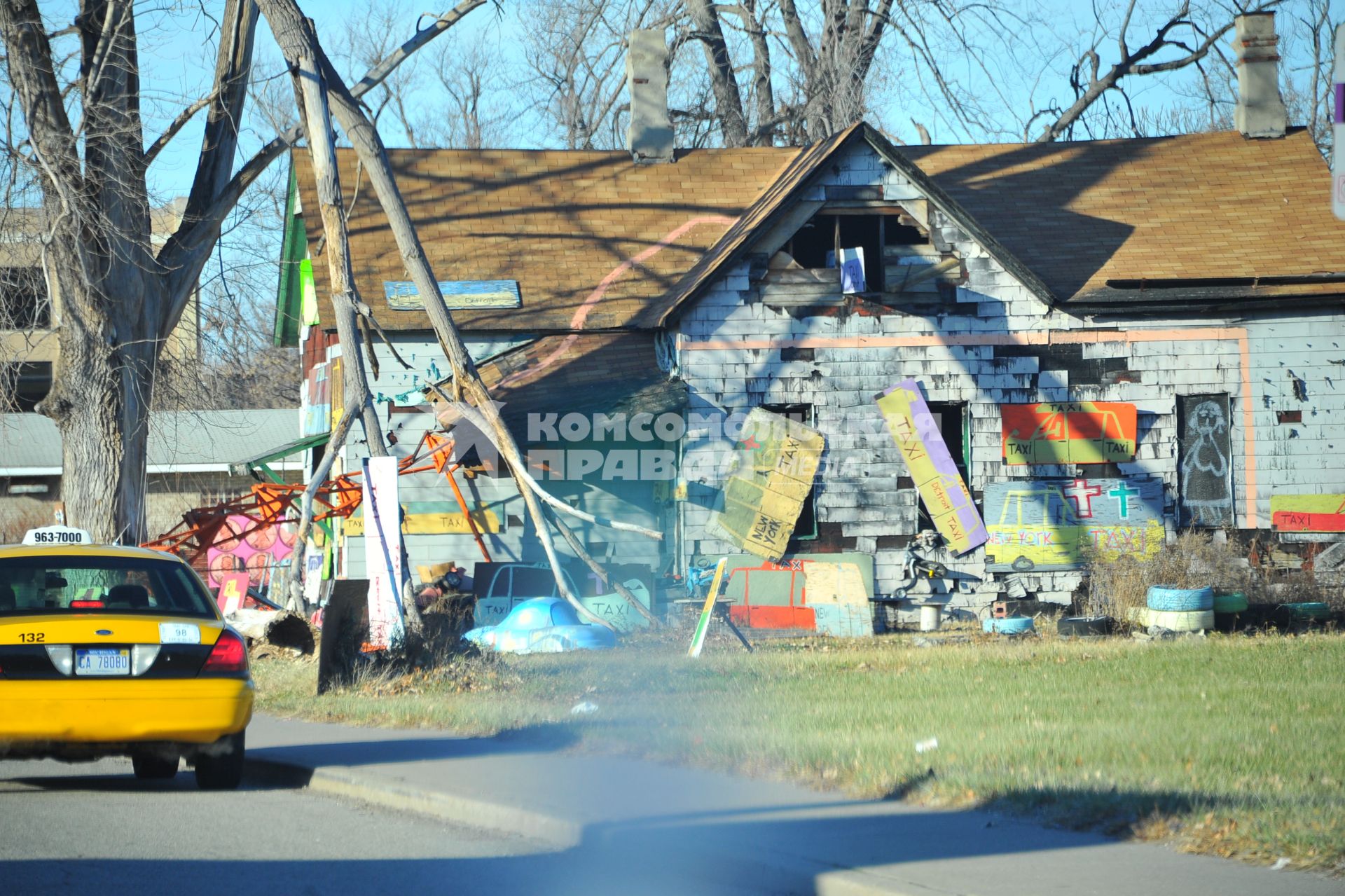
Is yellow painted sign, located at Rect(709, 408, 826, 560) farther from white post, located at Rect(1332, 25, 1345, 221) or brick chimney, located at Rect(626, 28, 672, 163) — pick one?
white post, located at Rect(1332, 25, 1345, 221)

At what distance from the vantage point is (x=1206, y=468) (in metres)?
19.2

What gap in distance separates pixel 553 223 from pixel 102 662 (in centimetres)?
1445

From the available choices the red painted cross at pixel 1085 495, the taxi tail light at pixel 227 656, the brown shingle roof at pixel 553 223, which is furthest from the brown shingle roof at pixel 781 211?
the taxi tail light at pixel 227 656

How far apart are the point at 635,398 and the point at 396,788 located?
10.5m

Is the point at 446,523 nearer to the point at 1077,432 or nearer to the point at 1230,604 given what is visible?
the point at 1077,432

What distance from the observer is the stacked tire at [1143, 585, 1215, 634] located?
631 inches

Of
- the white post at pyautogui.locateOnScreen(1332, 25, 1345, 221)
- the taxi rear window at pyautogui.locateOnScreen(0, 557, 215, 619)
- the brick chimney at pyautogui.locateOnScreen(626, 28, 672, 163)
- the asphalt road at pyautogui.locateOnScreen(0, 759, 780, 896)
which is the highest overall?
the brick chimney at pyautogui.locateOnScreen(626, 28, 672, 163)

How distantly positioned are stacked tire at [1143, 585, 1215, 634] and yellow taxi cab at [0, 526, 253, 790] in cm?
1138

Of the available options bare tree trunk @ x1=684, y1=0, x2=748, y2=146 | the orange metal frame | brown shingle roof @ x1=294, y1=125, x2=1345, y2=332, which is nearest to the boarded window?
brown shingle roof @ x1=294, y1=125, x2=1345, y2=332

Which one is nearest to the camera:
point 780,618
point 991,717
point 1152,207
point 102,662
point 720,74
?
point 102,662

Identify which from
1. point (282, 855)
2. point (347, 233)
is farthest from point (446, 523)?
point (282, 855)

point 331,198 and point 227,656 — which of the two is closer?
point 227,656

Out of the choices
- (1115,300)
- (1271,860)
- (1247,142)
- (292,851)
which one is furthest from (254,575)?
(1271,860)

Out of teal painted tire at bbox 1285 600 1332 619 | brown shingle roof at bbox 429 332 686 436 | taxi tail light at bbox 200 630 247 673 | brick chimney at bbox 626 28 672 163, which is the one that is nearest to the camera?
taxi tail light at bbox 200 630 247 673
